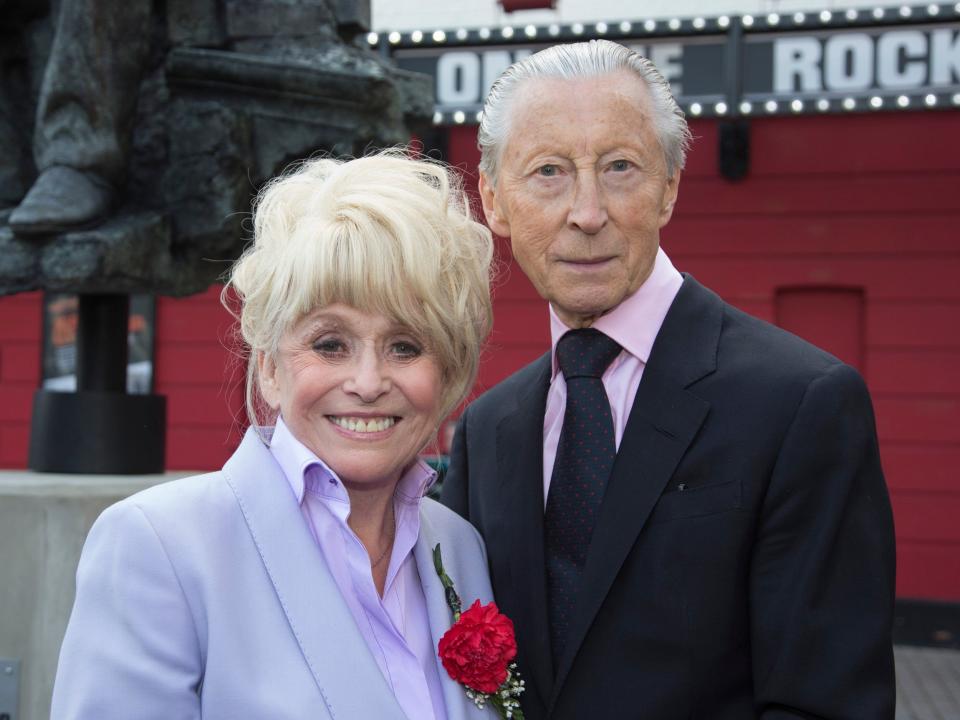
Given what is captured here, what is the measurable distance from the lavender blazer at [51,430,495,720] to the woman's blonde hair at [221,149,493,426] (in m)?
0.26

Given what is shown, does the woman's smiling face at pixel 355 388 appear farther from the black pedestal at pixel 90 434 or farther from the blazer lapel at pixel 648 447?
the black pedestal at pixel 90 434

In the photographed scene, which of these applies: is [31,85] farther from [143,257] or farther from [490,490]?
[490,490]

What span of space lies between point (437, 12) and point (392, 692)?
799cm

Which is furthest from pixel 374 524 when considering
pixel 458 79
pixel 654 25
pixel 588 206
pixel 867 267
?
pixel 867 267

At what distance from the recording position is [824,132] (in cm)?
820

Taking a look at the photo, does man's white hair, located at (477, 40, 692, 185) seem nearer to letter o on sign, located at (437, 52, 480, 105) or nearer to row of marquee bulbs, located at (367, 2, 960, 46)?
row of marquee bulbs, located at (367, 2, 960, 46)

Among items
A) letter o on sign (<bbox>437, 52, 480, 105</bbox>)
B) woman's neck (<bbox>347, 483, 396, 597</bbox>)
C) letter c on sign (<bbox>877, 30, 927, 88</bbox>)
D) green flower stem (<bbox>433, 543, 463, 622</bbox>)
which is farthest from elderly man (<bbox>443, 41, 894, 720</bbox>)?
letter o on sign (<bbox>437, 52, 480, 105</bbox>)

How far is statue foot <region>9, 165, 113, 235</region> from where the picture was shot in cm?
303

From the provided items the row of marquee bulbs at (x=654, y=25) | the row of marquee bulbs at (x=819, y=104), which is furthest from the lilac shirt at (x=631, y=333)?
the row of marquee bulbs at (x=654, y=25)

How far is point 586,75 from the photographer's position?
5.91 ft

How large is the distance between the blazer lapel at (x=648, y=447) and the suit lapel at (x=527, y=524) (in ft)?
0.17

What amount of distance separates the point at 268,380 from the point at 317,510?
209 millimetres

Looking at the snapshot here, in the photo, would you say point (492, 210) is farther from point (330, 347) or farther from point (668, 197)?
point (330, 347)

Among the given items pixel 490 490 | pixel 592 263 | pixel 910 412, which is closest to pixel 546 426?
pixel 490 490
